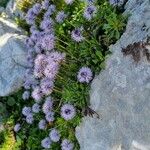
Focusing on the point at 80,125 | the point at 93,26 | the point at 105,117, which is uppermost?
the point at 93,26

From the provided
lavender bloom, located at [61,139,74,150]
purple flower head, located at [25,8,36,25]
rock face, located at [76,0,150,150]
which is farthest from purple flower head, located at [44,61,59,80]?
purple flower head, located at [25,8,36,25]

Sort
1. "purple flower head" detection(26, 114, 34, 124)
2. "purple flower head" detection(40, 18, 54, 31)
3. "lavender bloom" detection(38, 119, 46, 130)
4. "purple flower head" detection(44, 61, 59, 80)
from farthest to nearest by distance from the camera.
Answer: "purple flower head" detection(26, 114, 34, 124) → "lavender bloom" detection(38, 119, 46, 130) → "purple flower head" detection(40, 18, 54, 31) → "purple flower head" detection(44, 61, 59, 80)

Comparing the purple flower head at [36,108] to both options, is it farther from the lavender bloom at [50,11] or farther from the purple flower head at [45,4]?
the purple flower head at [45,4]

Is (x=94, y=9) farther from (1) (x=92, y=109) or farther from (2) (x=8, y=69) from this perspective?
(2) (x=8, y=69)

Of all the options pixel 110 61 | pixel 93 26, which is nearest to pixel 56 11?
pixel 93 26

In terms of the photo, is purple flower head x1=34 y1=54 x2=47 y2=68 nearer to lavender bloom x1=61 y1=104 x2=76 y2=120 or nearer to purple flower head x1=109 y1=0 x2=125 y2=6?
lavender bloom x1=61 y1=104 x2=76 y2=120

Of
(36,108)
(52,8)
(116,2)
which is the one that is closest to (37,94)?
(36,108)
